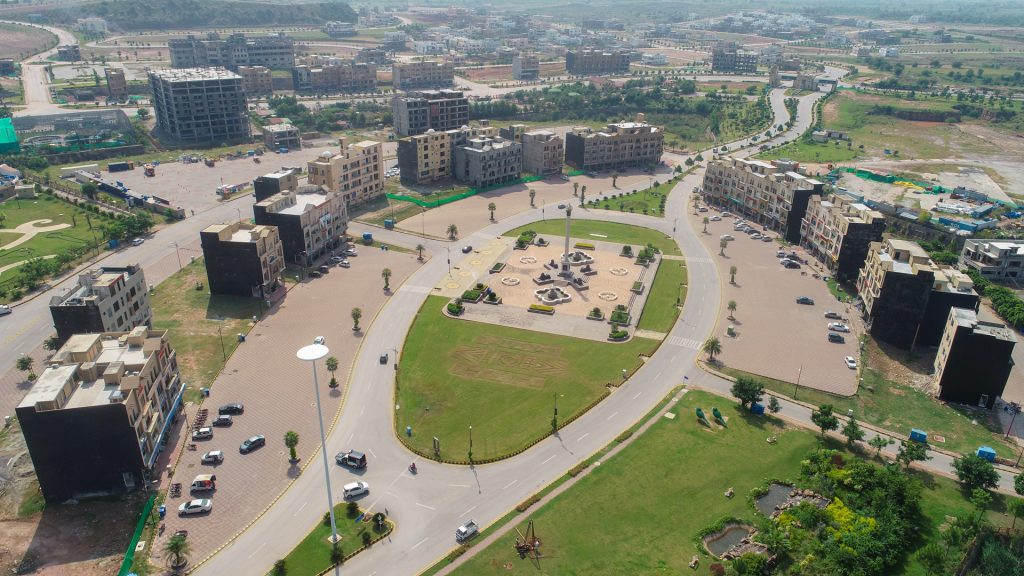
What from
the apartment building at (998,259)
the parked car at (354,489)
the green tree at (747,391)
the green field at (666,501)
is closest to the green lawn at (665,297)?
the green tree at (747,391)

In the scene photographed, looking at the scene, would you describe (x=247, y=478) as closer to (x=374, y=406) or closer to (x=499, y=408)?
(x=374, y=406)

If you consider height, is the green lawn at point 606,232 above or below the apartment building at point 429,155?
below

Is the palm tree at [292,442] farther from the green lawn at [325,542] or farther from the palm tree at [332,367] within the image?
the palm tree at [332,367]

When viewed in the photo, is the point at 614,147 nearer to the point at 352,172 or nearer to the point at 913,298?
the point at 352,172

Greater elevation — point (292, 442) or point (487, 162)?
point (487, 162)

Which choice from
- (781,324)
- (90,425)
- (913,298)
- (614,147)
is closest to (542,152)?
(614,147)
